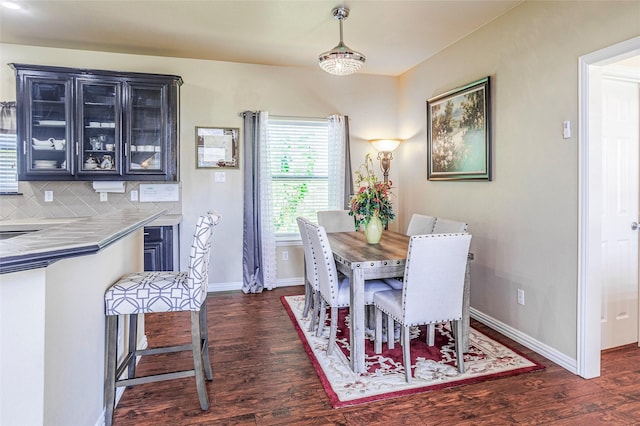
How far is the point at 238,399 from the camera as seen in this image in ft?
7.11

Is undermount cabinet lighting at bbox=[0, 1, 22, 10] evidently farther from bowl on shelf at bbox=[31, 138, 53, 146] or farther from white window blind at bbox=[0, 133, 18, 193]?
white window blind at bbox=[0, 133, 18, 193]

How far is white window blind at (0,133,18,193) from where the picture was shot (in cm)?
372

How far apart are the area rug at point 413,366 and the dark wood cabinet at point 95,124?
2487 millimetres

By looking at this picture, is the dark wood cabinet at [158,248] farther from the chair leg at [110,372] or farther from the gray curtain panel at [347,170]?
the gray curtain panel at [347,170]

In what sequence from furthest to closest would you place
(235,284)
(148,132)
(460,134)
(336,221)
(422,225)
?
(235,284) < (336,221) < (148,132) < (460,134) < (422,225)

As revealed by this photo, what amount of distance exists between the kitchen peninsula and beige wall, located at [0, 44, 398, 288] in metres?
2.48

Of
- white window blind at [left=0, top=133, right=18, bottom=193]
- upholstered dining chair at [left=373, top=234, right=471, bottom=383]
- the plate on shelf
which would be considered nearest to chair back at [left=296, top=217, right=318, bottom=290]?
upholstered dining chair at [left=373, top=234, right=471, bottom=383]

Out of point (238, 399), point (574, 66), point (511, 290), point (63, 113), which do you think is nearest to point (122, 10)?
point (63, 113)

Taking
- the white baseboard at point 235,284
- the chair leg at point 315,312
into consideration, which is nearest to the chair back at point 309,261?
the chair leg at point 315,312

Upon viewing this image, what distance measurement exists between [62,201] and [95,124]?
3.08ft

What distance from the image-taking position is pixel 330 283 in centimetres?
262

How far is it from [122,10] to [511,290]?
3982 millimetres

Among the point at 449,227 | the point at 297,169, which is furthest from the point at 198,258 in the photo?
the point at 297,169

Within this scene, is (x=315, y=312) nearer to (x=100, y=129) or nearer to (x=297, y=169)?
(x=297, y=169)
